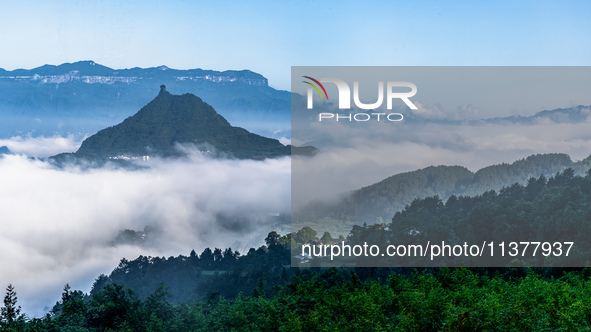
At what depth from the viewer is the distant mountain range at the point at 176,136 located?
10581 centimetres

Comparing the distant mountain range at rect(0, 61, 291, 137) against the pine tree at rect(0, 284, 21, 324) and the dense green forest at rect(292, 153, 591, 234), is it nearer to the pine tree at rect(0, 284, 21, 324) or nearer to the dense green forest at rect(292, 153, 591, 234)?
the dense green forest at rect(292, 153, 591, 234)

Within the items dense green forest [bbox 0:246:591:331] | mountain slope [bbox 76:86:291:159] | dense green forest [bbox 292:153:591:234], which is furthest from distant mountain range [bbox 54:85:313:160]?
dense green forest [bbox 0:246:591:331]

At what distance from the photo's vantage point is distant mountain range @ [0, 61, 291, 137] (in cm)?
13450

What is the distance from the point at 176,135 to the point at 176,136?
0.20 metres

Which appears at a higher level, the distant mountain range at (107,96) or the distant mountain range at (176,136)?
the distant mountain range at (107,96)

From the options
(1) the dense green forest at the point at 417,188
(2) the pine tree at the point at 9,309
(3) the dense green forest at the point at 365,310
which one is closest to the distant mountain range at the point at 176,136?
(1) the dense green forest at the point at 417,188

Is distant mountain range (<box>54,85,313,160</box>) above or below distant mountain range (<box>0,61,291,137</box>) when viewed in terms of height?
below

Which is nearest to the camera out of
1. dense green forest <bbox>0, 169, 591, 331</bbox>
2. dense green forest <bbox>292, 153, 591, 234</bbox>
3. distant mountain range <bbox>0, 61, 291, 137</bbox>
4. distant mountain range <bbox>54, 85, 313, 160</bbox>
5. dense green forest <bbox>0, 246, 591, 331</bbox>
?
dense green forest <bbox>0, 246, 591, 331</bbox>

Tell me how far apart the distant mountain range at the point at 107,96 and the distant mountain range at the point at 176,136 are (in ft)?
71.8

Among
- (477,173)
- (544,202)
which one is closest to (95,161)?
(477,173)

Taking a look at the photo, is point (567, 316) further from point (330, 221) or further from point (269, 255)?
point (269, 255)

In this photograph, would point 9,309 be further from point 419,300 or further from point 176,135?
point 176,135

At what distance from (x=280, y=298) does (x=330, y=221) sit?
833 inches

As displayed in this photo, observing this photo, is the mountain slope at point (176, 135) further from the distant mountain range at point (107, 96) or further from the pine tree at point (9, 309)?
the pine tree at point (9, 309)
